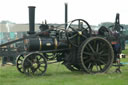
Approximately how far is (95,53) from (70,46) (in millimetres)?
915

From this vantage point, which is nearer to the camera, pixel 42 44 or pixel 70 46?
pixel 42 44

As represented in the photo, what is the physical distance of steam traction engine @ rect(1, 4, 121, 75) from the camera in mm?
9695

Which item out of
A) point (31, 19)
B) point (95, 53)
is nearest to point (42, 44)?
point (31, 19)

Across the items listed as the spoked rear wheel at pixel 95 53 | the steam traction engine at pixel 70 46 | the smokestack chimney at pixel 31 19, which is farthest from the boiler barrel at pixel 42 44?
the spoked rear wheel at pixel 95 53

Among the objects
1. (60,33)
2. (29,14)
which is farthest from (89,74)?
(29,14)

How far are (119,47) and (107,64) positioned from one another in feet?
3.13

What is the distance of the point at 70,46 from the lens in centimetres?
1028

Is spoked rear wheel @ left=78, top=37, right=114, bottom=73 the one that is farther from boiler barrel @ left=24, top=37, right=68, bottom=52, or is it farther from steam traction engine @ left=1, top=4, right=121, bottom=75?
boiler barrel @ left=24, top=37, right=68, bottom=52

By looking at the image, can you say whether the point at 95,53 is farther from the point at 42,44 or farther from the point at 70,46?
the point at 42,44

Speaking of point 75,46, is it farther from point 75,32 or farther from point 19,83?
point 19,83

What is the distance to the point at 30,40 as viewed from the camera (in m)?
9.66

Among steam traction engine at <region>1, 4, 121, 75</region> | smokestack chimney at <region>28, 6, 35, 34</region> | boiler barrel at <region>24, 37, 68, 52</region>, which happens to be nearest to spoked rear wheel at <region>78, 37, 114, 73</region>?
steam traction engine at <region>1, 4, 121, 75</region>

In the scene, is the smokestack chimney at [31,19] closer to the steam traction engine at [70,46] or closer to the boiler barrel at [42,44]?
the steam traction engine at [70,46]

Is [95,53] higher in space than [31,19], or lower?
lower
